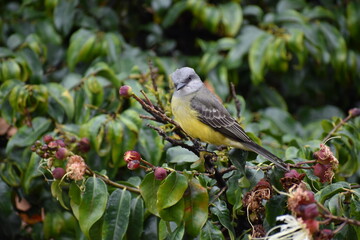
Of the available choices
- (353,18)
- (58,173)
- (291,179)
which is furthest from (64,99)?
(353,18)

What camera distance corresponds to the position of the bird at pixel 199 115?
2.44 meters

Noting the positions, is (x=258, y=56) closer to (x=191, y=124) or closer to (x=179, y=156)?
(x=191, y=124)

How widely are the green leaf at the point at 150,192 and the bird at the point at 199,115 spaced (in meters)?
0.47

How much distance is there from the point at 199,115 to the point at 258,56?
3.85 ft

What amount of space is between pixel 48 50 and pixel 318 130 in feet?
6.31

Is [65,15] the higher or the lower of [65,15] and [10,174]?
the higher

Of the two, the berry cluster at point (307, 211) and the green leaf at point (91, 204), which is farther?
the green leaf at point (91, 204)

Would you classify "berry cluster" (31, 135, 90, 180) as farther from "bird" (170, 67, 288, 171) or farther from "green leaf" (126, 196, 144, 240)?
"bird" (170, 67, 288, 171)

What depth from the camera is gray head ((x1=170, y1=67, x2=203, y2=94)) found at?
2502mm

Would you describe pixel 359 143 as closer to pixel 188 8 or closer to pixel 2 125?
pixel 188 8

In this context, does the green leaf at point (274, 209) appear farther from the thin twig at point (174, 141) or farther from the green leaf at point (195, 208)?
the thin twig at point (174, 141)

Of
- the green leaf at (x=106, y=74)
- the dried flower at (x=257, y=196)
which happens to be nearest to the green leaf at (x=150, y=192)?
the dried flower at (x=257, y=196)

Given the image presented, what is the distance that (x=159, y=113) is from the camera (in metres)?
2.00

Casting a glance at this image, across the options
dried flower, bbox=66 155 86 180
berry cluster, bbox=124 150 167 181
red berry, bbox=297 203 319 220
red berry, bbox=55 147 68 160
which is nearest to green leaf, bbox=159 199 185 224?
berry cluster, bbox=124 150 167 181
